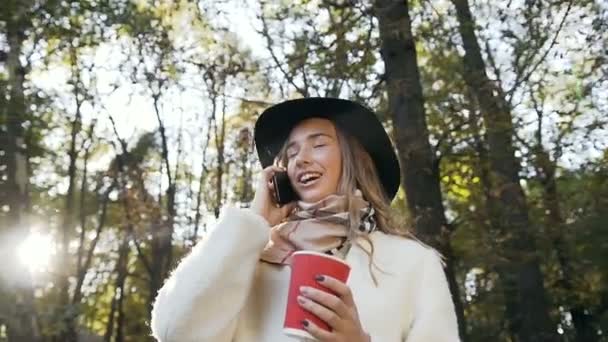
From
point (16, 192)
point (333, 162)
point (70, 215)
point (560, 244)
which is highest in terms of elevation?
point (70, 215)

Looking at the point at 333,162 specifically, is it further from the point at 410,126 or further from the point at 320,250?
the point at 410,126

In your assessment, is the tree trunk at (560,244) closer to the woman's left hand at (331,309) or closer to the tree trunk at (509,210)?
the tree trunk at (509,210)

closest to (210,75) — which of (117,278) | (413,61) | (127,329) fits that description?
(413,61)

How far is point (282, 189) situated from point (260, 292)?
1.04 feet

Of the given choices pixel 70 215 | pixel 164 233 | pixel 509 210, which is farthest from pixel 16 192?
pixel 509 210

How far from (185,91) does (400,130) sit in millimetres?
4986

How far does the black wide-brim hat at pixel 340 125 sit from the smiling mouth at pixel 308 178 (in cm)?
24

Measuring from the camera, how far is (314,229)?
7.54 feet

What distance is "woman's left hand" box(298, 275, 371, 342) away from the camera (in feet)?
5.58

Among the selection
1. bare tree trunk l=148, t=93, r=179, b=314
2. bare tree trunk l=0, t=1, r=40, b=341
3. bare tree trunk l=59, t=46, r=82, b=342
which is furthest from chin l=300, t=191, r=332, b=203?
bare tree trunk l=148, t=93, r=179, b=314

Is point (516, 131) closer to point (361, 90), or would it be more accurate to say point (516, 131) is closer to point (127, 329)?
point (361, 90)

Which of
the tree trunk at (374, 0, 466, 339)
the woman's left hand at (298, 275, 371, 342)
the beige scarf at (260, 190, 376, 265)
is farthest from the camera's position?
the tree trunk at (374, 0, 466, 339)

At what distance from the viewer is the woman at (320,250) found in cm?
198

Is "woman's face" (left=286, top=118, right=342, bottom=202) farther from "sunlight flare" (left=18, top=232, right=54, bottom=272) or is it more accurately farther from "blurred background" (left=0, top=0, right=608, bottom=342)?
"sunlight flare" (left=18, top=232, right=54, bottom=272)
